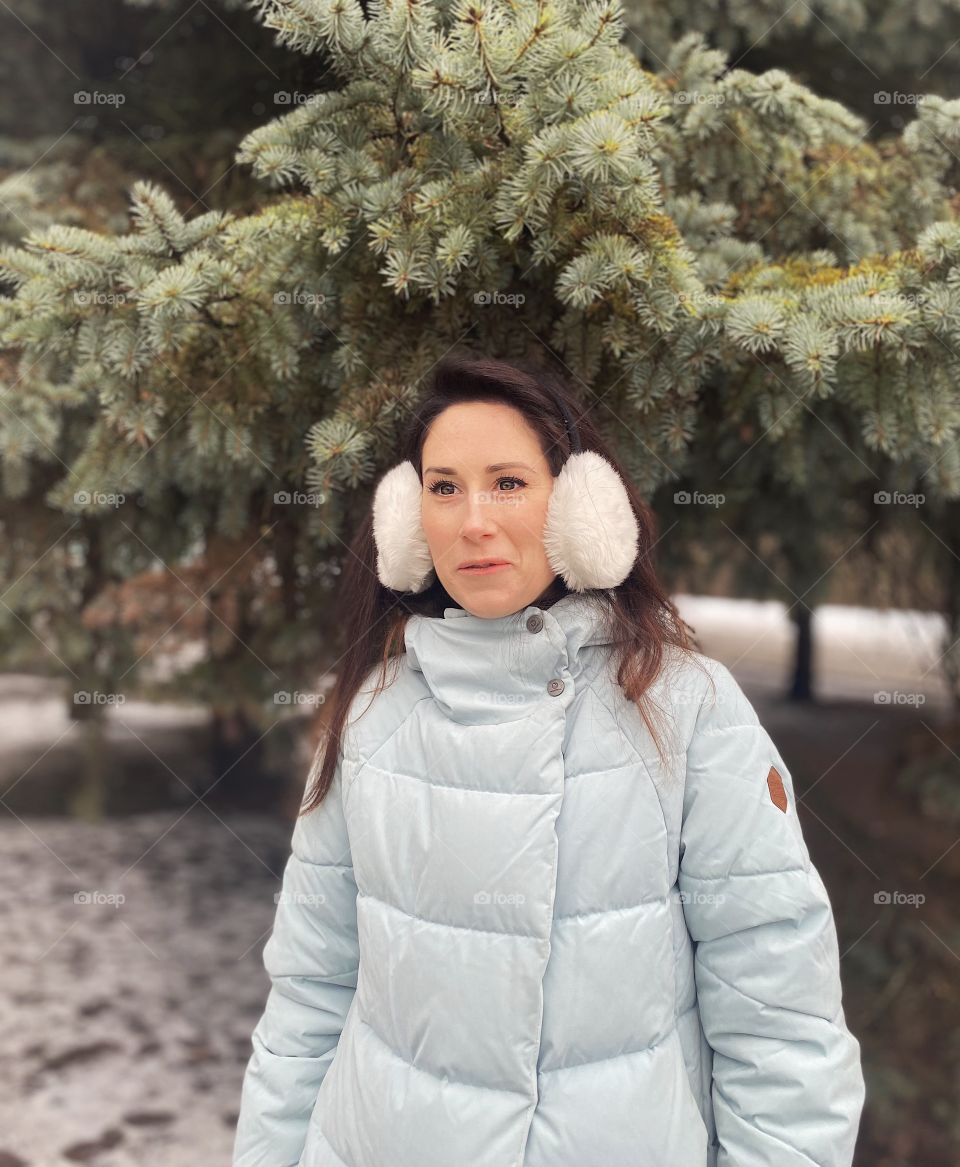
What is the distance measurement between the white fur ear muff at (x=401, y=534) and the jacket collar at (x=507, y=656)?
0.12 meters

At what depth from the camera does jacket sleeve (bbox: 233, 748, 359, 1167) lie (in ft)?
4.16

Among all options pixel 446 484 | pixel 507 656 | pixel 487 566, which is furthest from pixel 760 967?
pixel 446 484

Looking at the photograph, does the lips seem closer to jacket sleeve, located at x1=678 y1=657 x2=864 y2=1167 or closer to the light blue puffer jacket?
the light blue puffer jacket

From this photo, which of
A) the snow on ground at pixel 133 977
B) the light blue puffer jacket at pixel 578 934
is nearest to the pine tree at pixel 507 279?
the light blue puffer jacket at pixel 578 934

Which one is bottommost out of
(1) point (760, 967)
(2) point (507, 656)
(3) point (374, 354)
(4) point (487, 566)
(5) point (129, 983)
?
(5) point (129, 983)

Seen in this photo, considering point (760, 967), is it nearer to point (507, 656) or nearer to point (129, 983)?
point (507, 656)

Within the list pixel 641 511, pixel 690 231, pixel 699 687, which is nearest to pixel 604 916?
pixel 699 687

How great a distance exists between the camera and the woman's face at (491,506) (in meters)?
1.17

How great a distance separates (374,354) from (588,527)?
2.10ft

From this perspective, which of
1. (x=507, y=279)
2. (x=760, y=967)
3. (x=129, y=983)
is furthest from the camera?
(x=129, y=983)

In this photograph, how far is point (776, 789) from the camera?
116 centimetres

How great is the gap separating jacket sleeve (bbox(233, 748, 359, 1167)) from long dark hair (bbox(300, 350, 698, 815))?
8 cm

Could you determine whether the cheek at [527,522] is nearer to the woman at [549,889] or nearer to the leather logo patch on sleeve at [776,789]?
the woman at [549,889]

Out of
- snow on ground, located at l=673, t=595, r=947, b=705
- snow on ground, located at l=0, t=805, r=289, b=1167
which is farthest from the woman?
snow on ground, located at l=673, t=595, r=947, b=705
